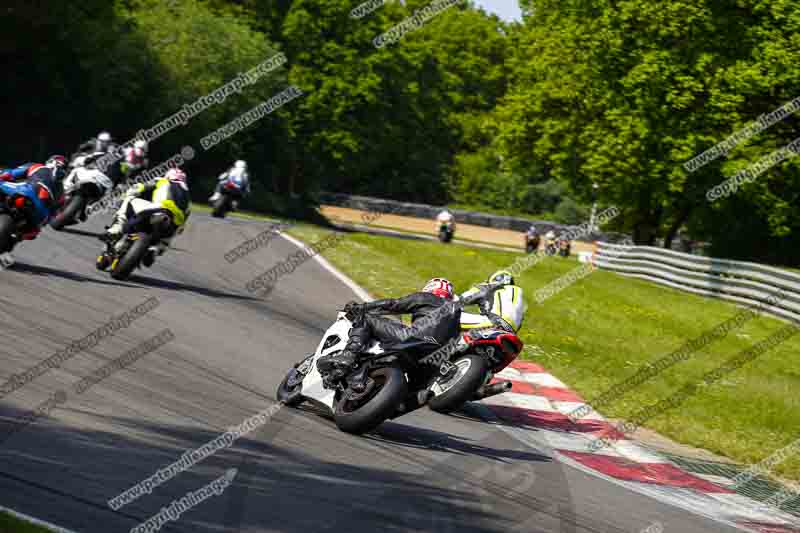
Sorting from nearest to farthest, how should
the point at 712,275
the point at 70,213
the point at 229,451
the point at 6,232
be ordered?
the point at 229,451
the point at 6,232
the point at 70,213
the point at 712,275

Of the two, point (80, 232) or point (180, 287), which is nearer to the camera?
point (180, 287)

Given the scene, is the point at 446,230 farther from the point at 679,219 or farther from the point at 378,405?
the point at 378,405

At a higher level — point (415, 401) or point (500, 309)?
point (500, 309)

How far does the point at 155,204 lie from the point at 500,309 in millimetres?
5160

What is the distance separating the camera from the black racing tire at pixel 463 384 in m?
10.9

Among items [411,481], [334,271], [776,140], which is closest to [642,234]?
[776,140]

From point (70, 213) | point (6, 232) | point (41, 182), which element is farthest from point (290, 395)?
point (70, 213)

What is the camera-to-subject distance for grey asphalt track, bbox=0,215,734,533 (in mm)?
6258

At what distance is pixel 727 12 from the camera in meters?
30.0

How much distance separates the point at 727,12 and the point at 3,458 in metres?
26.9

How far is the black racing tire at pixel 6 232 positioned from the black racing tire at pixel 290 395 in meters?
4.74

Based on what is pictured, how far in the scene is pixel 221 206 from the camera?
29469 mm

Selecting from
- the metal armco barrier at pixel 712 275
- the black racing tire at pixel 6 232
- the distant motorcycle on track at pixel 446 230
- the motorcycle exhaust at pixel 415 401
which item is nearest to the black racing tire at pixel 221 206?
the metal armco barrier at pixel 712 275

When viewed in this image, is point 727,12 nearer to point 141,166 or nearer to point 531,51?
point 141,166
